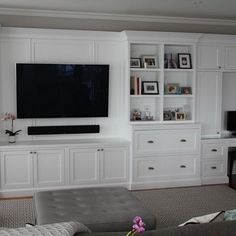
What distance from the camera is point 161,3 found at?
4.97 metres

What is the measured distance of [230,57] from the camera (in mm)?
5918

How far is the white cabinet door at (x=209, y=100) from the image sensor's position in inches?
229

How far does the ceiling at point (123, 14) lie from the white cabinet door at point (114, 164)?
1.83 m

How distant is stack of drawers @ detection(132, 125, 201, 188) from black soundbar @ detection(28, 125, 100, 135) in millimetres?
691

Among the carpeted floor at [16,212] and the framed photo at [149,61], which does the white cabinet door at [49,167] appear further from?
the framed photo at [149,61]

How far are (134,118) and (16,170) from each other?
1853 millimetres

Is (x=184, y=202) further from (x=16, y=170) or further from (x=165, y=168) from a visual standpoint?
(x=16, y=170)

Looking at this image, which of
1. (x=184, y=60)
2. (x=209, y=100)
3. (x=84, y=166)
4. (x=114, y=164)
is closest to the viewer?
(x=84, y=166)

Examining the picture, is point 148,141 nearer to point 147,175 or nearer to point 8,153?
point 147,175

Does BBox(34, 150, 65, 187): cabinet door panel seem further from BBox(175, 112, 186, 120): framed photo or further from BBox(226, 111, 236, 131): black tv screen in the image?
BBox(226, 111, 236, 131): black tv screen

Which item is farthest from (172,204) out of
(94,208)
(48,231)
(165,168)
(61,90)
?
(48,231)

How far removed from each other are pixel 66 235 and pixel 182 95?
4.17 meters

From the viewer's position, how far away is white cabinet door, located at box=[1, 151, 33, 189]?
5012mm

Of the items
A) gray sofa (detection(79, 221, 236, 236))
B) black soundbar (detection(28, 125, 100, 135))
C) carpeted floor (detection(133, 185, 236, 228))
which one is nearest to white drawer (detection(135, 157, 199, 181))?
carpeted floor (detection(133, 185, 236, 228))
